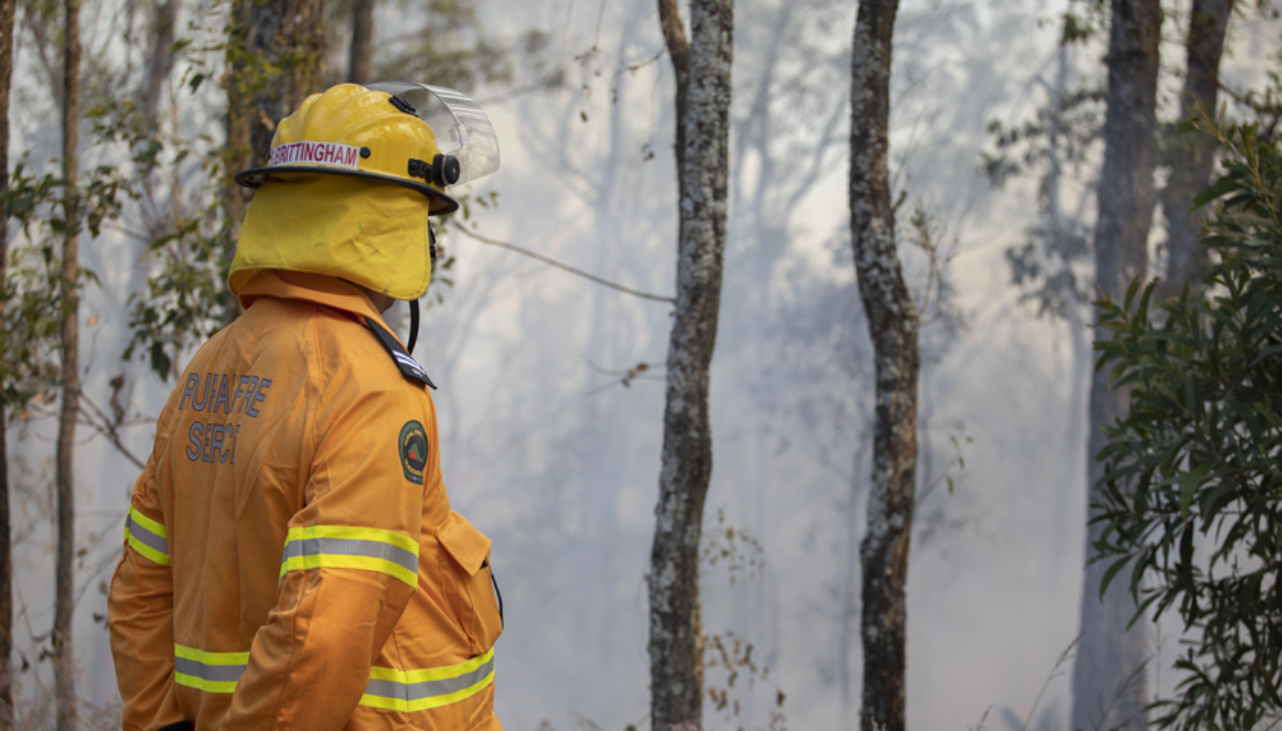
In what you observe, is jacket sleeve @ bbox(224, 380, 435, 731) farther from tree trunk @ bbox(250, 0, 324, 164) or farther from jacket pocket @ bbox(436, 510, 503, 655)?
tree trunk @ bbox(250, 0, 324, 164)

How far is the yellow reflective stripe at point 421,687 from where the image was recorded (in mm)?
1139

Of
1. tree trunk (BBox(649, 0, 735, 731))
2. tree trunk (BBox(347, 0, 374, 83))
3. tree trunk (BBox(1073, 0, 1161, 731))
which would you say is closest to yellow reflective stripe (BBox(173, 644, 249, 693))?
tree trunk (BBox(649, 0, 735, 731))

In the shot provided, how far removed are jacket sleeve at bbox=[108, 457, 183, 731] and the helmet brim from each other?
513 mm

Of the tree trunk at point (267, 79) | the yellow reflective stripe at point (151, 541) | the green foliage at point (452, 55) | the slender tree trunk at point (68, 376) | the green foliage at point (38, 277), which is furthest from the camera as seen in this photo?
the green foliage at point (452, 55)

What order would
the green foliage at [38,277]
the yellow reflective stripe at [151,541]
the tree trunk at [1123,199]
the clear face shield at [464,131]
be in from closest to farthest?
the yellow reflective stripe at [151,541] → the clear face shield at [464,131] → the green foliage at [38,277] → the tree trunk at [1123,199]

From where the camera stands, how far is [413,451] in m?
1.11

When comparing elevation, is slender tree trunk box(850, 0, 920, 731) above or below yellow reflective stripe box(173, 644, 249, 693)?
above

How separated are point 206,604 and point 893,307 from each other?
2.30 meters

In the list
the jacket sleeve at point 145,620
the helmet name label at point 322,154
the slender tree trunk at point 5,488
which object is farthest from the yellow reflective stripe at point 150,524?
the slender tree trunk at point 5,488

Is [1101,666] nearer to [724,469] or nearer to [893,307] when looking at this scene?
[893,307]

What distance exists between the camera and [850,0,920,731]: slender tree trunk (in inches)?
108

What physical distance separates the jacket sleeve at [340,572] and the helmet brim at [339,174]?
33cm

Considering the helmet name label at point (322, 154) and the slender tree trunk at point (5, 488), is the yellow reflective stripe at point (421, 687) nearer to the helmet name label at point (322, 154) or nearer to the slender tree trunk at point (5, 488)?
the helmet name label at point (322, 154)

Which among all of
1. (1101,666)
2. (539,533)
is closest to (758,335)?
(539,533)
